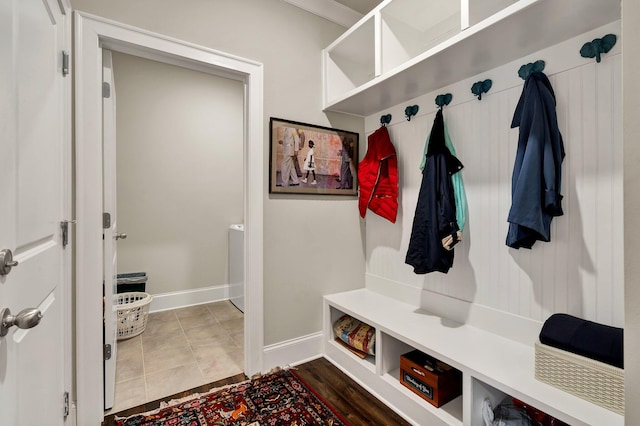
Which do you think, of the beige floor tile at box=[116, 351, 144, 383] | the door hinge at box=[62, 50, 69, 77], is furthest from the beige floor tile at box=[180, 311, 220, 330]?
the door hinge at box=[62, 50, 69, 77]

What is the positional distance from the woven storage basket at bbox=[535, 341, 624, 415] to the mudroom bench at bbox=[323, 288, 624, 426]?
22 mm

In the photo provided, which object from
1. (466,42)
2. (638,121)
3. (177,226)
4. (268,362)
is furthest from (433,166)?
(177,226)

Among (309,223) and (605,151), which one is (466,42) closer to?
(605,151)

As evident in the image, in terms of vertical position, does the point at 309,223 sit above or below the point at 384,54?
below

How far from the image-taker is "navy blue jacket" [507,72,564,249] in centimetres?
135

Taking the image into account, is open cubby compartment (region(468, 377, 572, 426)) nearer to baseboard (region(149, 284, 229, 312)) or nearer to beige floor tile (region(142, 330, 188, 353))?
beige floor tile (region(142, 330, 188, 353))

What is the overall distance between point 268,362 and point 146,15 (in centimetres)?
226

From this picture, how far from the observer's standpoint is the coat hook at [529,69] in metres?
1.49

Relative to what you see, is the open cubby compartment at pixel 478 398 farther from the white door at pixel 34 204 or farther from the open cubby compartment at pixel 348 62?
the open cubby compartment at pixel 348 62

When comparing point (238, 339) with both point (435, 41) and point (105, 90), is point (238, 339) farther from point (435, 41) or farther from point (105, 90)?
point (435, 41)

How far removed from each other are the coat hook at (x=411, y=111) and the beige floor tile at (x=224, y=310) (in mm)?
2462

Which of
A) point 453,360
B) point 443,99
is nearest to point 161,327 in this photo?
point 453,360

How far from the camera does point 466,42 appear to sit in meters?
1.42

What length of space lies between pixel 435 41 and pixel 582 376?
1.99m
